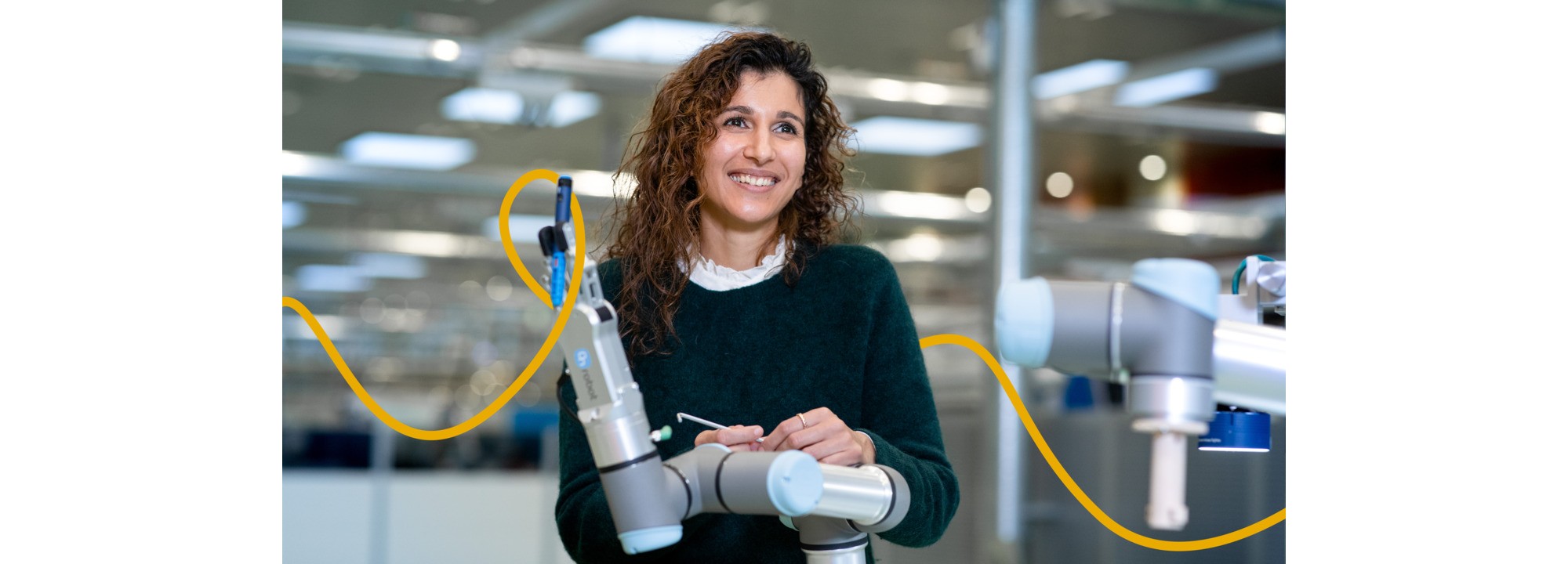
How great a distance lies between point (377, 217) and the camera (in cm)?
725

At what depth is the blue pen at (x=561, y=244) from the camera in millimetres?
897

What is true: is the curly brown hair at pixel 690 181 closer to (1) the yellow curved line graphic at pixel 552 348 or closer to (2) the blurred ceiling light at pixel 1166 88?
(1) the yellow curved line graphic at pixel 552 348

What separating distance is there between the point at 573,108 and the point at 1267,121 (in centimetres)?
304

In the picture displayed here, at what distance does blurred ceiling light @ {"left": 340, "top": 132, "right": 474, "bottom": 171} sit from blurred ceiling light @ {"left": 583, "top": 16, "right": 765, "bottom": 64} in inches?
39.6

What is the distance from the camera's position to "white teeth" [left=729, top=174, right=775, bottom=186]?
1251mm

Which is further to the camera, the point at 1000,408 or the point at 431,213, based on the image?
the point at 431,213

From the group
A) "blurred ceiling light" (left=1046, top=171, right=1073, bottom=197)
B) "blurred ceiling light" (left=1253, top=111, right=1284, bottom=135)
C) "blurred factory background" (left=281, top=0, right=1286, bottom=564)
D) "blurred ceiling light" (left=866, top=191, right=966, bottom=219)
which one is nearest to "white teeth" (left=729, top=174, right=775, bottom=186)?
"blurred factory background" (left=281, top=0, right=1286, bottom=564)

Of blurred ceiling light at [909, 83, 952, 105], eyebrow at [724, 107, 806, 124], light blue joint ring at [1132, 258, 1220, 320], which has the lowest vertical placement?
light blue joint ring at [1132, 258, 1220, 320]

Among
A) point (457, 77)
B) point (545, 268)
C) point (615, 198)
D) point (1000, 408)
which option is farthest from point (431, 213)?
point (545, 268)

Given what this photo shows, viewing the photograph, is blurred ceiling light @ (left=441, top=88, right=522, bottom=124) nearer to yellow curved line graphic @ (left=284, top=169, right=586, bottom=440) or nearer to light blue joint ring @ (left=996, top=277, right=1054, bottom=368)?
yellow curved line graphic @ (left=284, top=169, right=586, bottom=440)

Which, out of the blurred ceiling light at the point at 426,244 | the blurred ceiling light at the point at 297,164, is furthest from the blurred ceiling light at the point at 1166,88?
the blurred ceiling light at the point at 426,244
